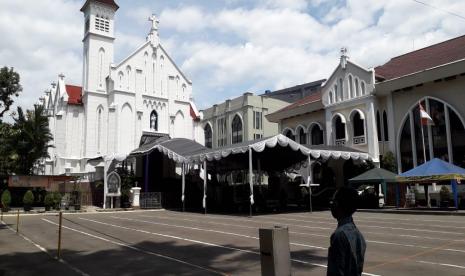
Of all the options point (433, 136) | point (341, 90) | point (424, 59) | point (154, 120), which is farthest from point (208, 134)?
point (433, 136)

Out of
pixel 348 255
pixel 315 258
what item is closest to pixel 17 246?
pixel 315 258

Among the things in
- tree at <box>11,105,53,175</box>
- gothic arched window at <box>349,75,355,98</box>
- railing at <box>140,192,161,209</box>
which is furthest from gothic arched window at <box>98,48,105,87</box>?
gothic arched window at <box>349,75,355,98</box>

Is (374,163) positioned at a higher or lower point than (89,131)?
lower

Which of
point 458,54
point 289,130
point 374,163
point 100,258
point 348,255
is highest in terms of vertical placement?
point 458,54

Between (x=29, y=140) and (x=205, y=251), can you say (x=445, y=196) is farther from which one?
(x=29, y=140)

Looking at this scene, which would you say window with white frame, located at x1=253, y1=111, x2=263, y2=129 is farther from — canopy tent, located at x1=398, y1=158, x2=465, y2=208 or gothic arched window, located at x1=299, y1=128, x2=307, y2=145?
canopy tent, located at x1=398, y1=158, x2=465, y2=208

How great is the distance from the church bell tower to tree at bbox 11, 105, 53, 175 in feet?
25.7

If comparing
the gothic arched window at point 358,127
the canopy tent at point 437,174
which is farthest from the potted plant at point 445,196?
the gothic arched window at point 358,127

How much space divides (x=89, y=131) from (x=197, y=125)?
14.2m

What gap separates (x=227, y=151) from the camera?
2442 centimetres

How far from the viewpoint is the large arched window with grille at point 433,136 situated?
26.2 m

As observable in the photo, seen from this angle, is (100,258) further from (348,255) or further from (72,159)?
(72,159)

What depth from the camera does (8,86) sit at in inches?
1275

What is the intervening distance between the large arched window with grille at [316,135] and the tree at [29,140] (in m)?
25.3
